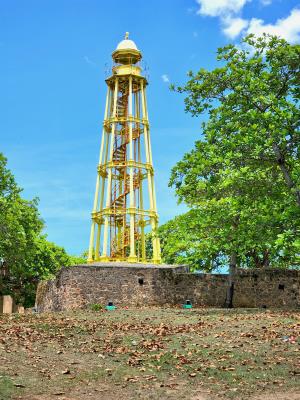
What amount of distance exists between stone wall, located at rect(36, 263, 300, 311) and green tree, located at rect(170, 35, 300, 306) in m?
4.42

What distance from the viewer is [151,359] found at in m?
15.8

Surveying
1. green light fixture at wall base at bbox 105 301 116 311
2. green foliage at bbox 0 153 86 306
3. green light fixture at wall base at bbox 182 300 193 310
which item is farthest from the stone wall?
green foliage at bbox 0 153 86 306

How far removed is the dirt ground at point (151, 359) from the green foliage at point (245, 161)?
4.31 meters

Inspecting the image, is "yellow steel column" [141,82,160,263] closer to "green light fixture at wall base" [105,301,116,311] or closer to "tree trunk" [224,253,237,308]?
"tree trunk" [224,253,237,308]

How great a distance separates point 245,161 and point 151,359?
1233 centimetres

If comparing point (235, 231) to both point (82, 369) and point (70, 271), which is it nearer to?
point (70, 271)

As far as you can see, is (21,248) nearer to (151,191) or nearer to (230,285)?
(230,285)

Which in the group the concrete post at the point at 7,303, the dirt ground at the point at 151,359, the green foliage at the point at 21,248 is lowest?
the dirt ground at the point at 151,359

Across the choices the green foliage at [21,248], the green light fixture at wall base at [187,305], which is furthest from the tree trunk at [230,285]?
the green foliage at [21,248]

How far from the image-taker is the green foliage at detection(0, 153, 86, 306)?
31.5 metres

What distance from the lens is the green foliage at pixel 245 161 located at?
23.9 m

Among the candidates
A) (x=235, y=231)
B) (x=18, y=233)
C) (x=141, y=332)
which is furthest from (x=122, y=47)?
(x=141, y=332)

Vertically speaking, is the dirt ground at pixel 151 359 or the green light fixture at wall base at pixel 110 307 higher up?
the green light fixture at wall base at pixel 110 307

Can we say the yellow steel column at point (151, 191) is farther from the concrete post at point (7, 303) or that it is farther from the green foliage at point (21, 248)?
the concrete post at point (7, 303)
